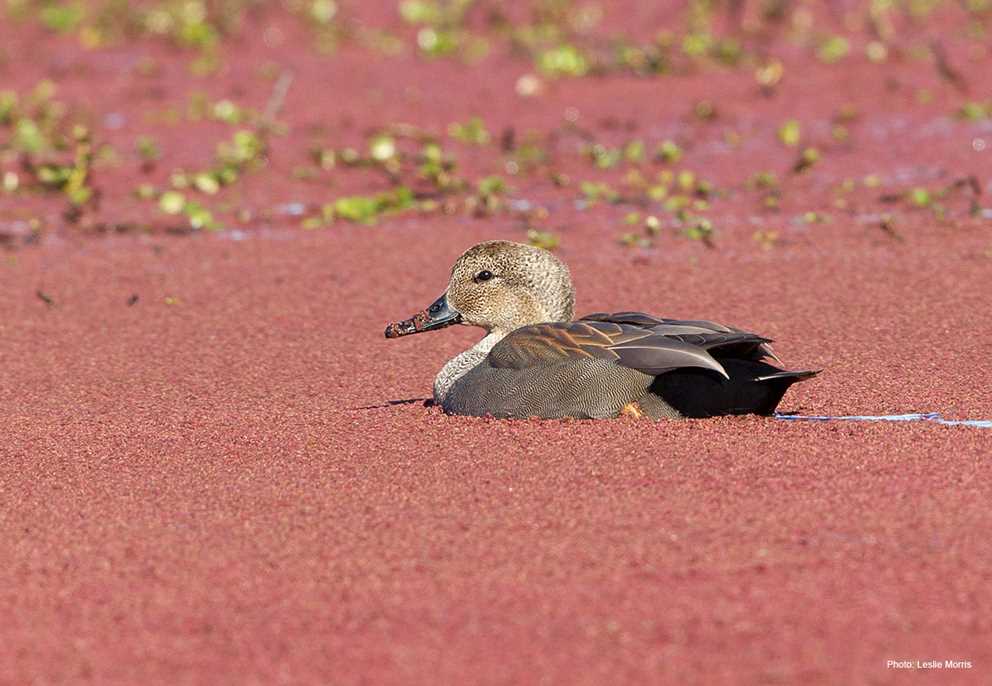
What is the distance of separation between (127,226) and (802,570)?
8492mm

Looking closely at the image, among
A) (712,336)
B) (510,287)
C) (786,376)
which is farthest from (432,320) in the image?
(786,376)

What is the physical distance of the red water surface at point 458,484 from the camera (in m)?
4.28

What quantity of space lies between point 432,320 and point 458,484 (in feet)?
5.95

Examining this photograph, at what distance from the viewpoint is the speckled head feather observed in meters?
7.18

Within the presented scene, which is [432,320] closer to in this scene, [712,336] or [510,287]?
[510,287]

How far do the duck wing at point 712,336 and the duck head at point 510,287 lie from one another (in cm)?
62

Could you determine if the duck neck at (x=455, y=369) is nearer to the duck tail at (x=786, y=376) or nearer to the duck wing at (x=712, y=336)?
the duck wing at (x=712, y=336)

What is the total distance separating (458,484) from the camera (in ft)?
18.8

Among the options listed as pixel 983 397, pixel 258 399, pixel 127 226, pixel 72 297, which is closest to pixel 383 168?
pixel 127 226

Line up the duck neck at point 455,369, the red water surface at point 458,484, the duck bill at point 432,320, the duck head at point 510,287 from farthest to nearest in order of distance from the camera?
the duck bill at point 432,320, the duck head at point 510,287, the duck neck at point 455,369, the red water surface at point 458,484

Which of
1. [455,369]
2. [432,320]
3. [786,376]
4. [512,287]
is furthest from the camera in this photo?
[432,320]

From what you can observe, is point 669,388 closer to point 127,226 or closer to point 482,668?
point 482,668

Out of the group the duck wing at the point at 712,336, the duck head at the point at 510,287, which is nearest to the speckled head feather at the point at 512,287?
the duck head at the point at 510,287

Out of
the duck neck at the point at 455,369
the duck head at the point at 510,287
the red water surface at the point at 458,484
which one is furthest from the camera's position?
the duck head at the point at 510,287
